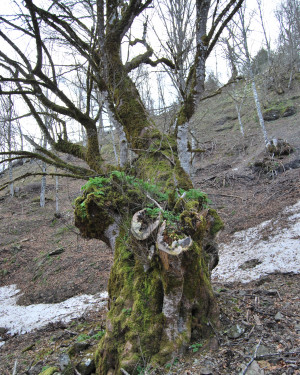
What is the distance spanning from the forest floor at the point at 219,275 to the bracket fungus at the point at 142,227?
912 mm

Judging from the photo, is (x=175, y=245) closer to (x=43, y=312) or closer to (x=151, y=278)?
(x=151, y=278)

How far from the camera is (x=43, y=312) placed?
670 centimetres

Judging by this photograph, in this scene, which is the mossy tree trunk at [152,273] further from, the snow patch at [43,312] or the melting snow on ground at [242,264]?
the snow patch at [43,312]

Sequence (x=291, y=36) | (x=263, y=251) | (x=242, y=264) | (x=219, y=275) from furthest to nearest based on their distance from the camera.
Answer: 1. (x=291, y=36)
2. (x=263, y=251)
3. (x=242, y=264)
4. (x=219, y=275)

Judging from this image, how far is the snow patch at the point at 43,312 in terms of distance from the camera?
6.05 m

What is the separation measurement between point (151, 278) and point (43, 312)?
17.0 feet

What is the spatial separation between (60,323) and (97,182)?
3883 mm

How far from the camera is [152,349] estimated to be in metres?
2.69

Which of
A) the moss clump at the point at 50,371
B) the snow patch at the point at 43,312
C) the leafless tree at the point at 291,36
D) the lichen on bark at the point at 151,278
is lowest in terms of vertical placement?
the snow patch at the point at 43,312

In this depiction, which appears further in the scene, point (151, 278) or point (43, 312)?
point (43, 312)

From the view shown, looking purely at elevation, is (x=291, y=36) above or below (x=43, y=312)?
above

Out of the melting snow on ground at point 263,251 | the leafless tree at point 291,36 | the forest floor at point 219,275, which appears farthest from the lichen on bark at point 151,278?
the leafless tree at point 291,36


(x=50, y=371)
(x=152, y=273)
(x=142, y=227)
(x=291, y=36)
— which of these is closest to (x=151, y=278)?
(x=152, y=273)

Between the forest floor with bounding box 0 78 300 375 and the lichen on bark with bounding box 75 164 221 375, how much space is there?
201mm
